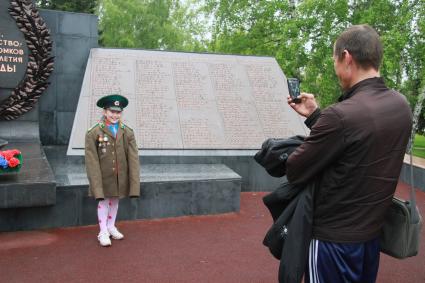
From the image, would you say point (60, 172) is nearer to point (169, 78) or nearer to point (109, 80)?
point (109, 80)

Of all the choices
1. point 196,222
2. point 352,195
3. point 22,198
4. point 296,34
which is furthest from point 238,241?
point 296,34

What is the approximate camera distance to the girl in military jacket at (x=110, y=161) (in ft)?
13.8

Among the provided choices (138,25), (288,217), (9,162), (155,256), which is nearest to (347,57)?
(288,217)

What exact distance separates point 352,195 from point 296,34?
415 inches

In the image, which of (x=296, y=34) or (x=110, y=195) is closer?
(x=110, y=195)

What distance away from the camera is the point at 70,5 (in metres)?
18.8

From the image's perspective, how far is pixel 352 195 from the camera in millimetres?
1729

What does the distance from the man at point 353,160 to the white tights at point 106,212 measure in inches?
121

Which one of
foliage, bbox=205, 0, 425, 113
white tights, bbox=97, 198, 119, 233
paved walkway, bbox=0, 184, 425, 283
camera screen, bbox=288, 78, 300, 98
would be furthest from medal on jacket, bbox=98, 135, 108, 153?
foliage, bbox=205, 0, 425, 113

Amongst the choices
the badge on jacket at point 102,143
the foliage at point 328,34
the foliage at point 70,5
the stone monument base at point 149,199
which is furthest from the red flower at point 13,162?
the foliage at point 70,5

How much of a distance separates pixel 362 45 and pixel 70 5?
762 inches

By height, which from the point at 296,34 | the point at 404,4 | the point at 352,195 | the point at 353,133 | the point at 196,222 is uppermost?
the point at 404,4

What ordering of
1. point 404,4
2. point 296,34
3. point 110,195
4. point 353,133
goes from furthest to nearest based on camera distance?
1. point 296,34
2. point 404,4
3. point 110,195
4. point 353,133

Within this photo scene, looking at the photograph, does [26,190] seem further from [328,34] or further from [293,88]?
[328,34]
